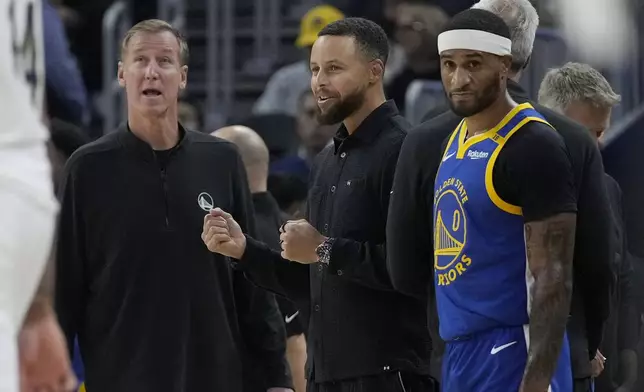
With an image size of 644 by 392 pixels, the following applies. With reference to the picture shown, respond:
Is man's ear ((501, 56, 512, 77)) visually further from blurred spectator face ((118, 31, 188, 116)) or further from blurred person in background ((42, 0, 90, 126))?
blurred person in background ((42, 0, 90, 126))

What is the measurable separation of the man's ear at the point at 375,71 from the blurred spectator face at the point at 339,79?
0.02 m

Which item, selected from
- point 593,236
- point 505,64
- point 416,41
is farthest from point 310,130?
point 593,236

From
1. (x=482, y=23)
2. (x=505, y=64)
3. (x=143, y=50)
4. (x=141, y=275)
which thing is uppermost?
(x=482, y=23)

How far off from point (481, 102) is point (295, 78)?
7.08 meters

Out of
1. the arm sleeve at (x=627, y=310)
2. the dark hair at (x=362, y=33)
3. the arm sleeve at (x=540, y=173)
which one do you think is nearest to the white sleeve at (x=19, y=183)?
the arm sleeve at (x=540, y=173)

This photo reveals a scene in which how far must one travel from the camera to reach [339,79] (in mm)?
5699

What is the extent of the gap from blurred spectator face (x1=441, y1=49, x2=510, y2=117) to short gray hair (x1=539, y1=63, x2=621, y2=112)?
4.23ft

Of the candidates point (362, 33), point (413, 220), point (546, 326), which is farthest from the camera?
point (362, 33)

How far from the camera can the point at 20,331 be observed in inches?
122

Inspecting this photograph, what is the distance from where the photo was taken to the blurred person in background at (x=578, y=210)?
472 cm

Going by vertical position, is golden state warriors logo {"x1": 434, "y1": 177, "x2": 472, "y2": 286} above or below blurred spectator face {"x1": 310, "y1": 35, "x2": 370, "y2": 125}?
below

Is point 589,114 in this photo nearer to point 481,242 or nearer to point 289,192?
point 481,242

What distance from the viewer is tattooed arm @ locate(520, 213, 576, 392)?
4469 millimetres

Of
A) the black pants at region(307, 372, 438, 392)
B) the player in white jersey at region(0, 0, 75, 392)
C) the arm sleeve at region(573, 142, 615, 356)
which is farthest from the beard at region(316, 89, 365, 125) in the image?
the player in white jersey at region(0, 0, 75, 392)
